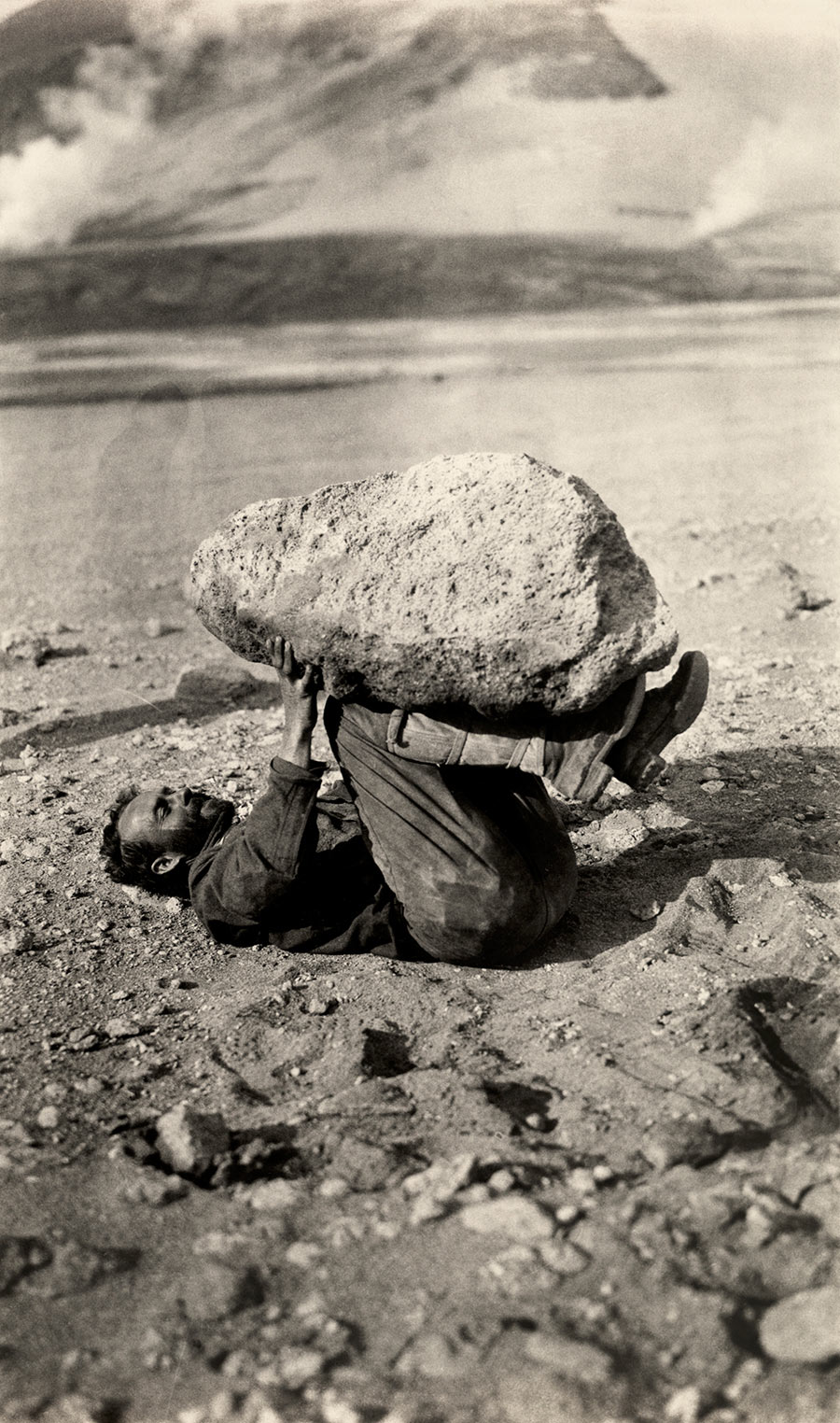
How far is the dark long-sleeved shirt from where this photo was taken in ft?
10.7

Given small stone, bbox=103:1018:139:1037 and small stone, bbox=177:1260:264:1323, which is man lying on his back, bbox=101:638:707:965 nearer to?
small stone, bbox=103:1018:139:1037

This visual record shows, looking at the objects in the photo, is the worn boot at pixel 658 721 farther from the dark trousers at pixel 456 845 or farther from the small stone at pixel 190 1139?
the small stone at pixel 190 1139

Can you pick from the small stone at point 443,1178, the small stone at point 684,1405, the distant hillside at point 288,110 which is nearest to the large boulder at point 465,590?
the small stone at point 443,1178

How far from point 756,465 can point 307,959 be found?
20.0 ft

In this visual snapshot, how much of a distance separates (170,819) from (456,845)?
96 centimetres

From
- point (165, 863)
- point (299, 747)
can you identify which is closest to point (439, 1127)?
point (299, 747)

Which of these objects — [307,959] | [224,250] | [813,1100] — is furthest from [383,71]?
[813,1100]

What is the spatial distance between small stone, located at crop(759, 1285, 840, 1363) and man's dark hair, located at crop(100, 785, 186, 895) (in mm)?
2135

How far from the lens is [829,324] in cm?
1045

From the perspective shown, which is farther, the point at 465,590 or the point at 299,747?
the point at 299,747

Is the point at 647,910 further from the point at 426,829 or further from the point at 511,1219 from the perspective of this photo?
the point at 511,1219

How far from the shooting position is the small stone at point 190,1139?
8.19ft

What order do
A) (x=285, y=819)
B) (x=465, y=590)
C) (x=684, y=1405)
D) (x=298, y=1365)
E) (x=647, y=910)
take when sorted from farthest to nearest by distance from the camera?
(x=647, y=910)
(x=285, y=819)
(x=465, y=590)
(x=298, y=1365)
(x=684, y=1405)

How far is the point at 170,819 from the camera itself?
364 cm
